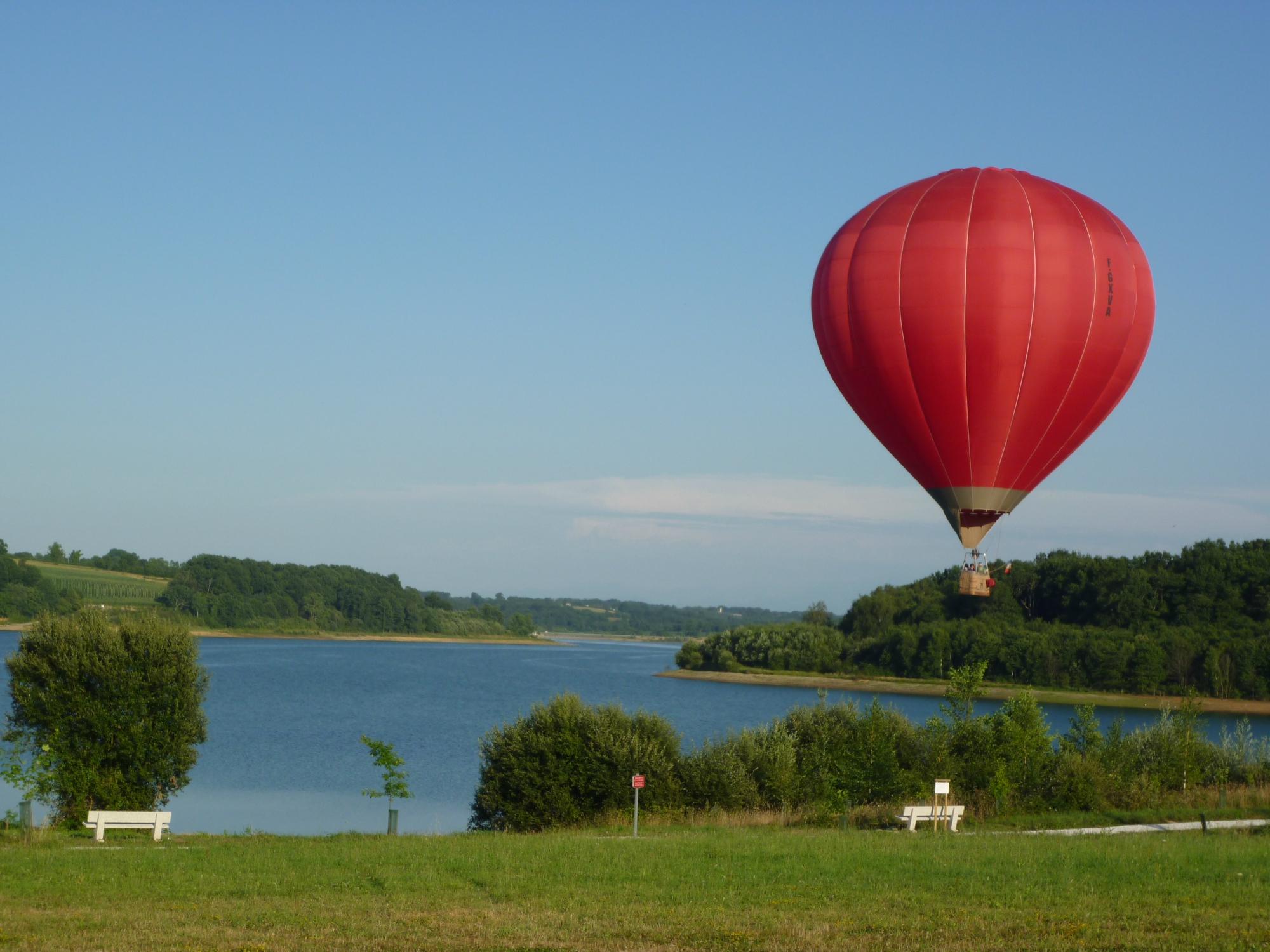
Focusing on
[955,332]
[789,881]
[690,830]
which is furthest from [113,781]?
[955,332]

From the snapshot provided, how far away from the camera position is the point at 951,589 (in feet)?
435

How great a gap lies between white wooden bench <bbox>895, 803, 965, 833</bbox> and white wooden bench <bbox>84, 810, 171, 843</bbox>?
41.9 feet

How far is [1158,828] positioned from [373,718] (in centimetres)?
4869

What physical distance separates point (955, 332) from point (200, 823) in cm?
2212

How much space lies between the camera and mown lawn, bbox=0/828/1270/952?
41.4ft

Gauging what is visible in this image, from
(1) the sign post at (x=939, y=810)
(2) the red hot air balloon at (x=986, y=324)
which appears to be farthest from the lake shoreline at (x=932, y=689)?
(2) the red hot air balloon at (x=986, y=324)

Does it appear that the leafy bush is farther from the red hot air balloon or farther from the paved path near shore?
the red hot air balloon

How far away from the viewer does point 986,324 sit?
77.6 ft

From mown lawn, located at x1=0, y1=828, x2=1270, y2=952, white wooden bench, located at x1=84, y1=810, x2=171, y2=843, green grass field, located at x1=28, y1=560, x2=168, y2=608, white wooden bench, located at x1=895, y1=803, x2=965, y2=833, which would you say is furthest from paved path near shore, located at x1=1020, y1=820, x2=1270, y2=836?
green grass field, located at x1=28, y1=560, x2=168, y2=608

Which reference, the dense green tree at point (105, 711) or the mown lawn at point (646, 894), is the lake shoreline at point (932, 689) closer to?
the dense green tree at point (105, 711)

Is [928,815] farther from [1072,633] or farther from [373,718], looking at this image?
[1072,633]

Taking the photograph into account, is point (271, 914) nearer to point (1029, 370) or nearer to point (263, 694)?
point (1029, 370)

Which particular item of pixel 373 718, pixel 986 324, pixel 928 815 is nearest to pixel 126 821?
pixel 928 815

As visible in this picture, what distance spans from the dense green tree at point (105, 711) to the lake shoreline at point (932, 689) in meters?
65.1
